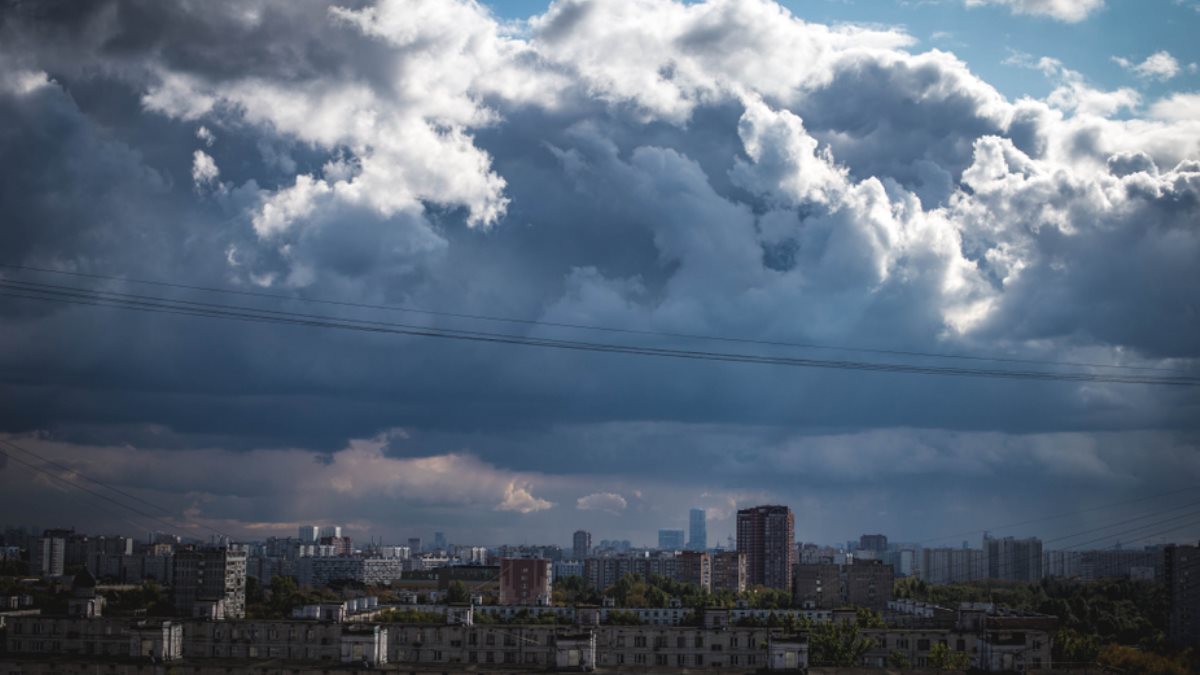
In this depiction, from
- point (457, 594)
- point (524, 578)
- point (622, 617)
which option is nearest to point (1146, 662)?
point (622, 617)

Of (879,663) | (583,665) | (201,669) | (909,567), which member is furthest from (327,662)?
(909,567)

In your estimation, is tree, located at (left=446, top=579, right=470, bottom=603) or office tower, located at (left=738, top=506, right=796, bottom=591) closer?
tree, located at (left=446, top=579, right=470, bottom=603)

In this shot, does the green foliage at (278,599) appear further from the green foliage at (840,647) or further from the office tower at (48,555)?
the office tower at (48,555)

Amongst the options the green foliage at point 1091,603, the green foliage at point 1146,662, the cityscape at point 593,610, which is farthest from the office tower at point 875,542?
the green foliage at point 1146,662

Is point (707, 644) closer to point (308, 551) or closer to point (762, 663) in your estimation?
point (762, 663)

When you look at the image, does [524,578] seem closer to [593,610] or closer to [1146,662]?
[593,610]

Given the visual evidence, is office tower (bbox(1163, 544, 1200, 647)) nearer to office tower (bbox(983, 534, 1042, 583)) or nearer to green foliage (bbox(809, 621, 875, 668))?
green foliage (bbox(809, 621, 875, 668))

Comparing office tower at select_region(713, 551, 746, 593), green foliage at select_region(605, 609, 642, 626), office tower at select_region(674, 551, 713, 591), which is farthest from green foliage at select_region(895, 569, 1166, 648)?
office tower at select_region(674, 551, 713, 591)
